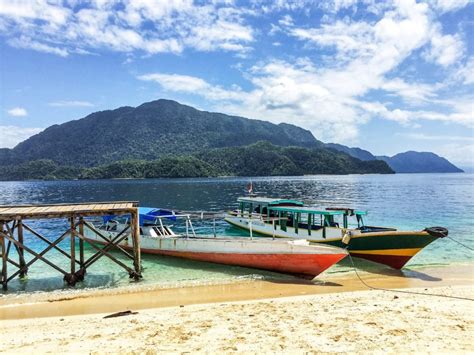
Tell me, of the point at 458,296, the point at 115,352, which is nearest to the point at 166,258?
the point at 115,352

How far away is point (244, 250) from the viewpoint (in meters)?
20.3

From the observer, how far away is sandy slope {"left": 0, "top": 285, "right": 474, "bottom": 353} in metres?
9.30

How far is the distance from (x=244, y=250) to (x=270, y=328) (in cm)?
973

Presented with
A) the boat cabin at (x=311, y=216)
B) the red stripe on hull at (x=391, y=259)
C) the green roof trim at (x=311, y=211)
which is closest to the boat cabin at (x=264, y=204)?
the boat cabin at (x=311, y=216)

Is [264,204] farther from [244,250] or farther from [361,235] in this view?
A: [244,250]

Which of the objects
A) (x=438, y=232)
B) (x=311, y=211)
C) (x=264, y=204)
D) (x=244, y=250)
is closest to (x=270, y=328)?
(x=244, y=250)

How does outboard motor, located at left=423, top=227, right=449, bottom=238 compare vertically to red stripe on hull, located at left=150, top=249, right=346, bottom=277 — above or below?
above

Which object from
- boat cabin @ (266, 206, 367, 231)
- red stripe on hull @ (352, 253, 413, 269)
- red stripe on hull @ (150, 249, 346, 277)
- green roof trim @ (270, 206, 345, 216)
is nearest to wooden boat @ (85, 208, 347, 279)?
red stripe on hull @ (150, 249, 346, 277)

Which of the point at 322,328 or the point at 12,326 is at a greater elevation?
the point at 322,328

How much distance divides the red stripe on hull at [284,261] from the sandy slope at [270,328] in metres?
4.20

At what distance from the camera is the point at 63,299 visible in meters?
16.1

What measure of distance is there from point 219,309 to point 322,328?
4.26 m

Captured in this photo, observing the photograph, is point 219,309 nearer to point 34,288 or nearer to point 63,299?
point 63,299

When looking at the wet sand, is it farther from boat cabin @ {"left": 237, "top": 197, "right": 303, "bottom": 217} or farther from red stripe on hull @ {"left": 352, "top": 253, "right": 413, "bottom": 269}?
boat cabin @ {"left": 237, "top": 197, "right": 303, "bottom": 217}
